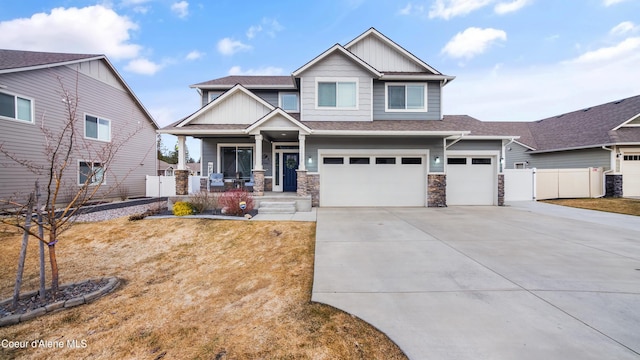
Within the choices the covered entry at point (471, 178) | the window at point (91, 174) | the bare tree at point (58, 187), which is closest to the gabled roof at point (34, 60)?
the bare tree at point (58, 187)

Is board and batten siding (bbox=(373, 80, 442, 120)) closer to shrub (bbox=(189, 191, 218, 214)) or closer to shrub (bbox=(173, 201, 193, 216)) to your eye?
shrub (bbox=(189, 191, 218, 214))

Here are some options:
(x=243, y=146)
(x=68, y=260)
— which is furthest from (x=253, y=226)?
(x=243, y=146)

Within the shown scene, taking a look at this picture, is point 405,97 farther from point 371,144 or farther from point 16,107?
point 16,107

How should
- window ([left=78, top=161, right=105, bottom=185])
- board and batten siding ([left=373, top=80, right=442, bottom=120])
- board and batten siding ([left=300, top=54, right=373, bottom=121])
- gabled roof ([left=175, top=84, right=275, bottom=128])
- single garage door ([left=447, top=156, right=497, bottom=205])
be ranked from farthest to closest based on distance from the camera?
single garage door ([left=447, top=156, right=497, bottom=205]), board and batten siding ([left=373, top=80, right=442, bottom=120]), board and batten siding ([left=300, top=54, right=373, bottom=121]), gabled roof ([left=175, top=84, right=275, bottom=128]), window ([left=78, top=161, right=105, bottom=185])

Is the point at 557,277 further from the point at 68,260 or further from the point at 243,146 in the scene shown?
the point at 243,146

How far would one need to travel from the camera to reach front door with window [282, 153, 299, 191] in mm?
13469

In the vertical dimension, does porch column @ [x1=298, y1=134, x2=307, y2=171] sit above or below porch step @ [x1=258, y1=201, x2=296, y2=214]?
above

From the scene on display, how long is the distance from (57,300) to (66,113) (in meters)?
12.7

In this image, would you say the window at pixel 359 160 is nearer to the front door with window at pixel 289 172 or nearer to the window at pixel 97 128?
the front door with window at pixel 289 172

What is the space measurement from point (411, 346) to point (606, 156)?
69.3 feet

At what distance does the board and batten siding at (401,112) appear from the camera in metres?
12.3

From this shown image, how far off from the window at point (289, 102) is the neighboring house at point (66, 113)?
7.46m

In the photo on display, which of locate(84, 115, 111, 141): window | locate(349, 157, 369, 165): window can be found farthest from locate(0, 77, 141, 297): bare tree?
locate(349, 157, 369, 165): window

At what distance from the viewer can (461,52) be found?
19500 millimetres
